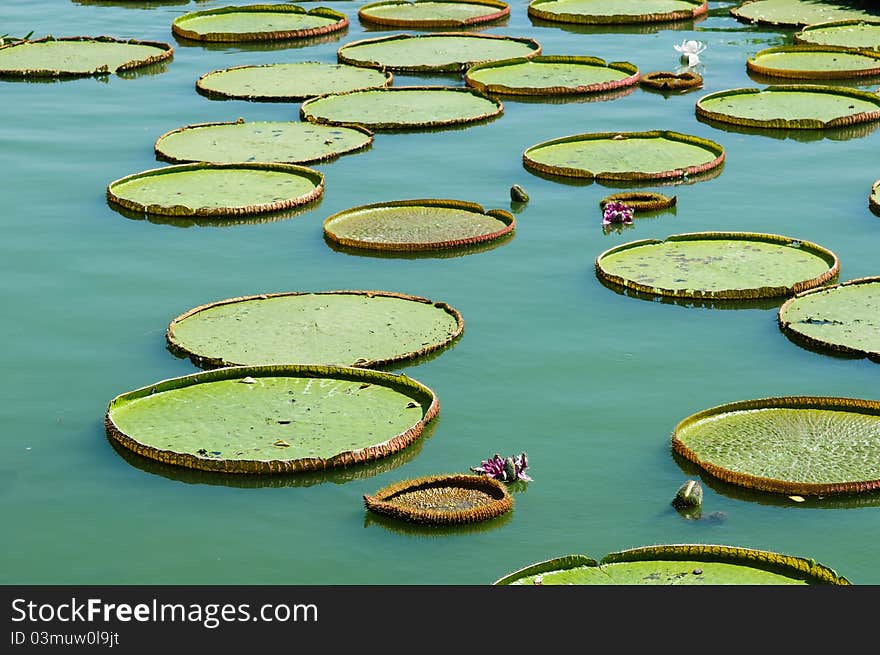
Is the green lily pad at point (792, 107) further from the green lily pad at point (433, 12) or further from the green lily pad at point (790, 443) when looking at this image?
the green lily pad at point (790, 443)

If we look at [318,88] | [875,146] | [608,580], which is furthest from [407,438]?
[318,88]

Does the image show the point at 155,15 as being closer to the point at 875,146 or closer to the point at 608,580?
the point at 875,146

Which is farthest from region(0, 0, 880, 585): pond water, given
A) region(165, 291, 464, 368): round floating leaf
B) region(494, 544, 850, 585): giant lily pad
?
region(494, 544, 850, 585): giant lily pad

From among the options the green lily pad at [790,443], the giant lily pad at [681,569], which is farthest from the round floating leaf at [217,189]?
the giant lily pad at [681,569]

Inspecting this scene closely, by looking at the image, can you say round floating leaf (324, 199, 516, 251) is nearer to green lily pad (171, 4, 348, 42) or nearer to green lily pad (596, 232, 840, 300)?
green lily pad (596, 232, 840, 300)

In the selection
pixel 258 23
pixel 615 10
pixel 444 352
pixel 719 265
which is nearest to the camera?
pixel 444 352

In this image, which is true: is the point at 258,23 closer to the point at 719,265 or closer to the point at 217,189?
the point at 217,189

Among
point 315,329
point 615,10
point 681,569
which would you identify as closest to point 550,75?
point 615,10
